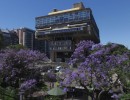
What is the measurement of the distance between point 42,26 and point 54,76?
7301 cm

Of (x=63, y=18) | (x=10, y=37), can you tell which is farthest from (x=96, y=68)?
(x=10, y=37)

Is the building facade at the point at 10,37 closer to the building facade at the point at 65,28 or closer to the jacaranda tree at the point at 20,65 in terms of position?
the building facade at the point at 65,28

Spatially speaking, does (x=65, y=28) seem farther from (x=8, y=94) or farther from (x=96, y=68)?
(x=96, y=68)

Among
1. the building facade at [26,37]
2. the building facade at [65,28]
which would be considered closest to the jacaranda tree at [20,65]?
the building facade at [65,28]

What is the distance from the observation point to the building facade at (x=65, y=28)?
83938 millimetres

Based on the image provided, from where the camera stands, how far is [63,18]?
292 ft

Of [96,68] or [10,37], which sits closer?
[96,68]

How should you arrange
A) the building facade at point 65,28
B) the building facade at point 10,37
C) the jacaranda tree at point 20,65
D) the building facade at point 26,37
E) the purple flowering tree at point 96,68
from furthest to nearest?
the building facade at point 26,37 → the building facade at point 10,37 → the building facade at point 65,28 → the jacaranda tree at point 20,65 → the purple flowering tree at point 96,68

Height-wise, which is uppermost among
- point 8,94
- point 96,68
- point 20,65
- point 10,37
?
point 10,37

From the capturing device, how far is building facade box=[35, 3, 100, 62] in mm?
83938

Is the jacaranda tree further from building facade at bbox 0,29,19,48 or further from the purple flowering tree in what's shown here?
building facade at bbox 0,29,19,48

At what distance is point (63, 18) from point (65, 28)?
180 inches

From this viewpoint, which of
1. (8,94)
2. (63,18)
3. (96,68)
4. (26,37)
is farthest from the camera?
(26,37)

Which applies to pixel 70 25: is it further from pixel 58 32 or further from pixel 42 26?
pixel 42 26
